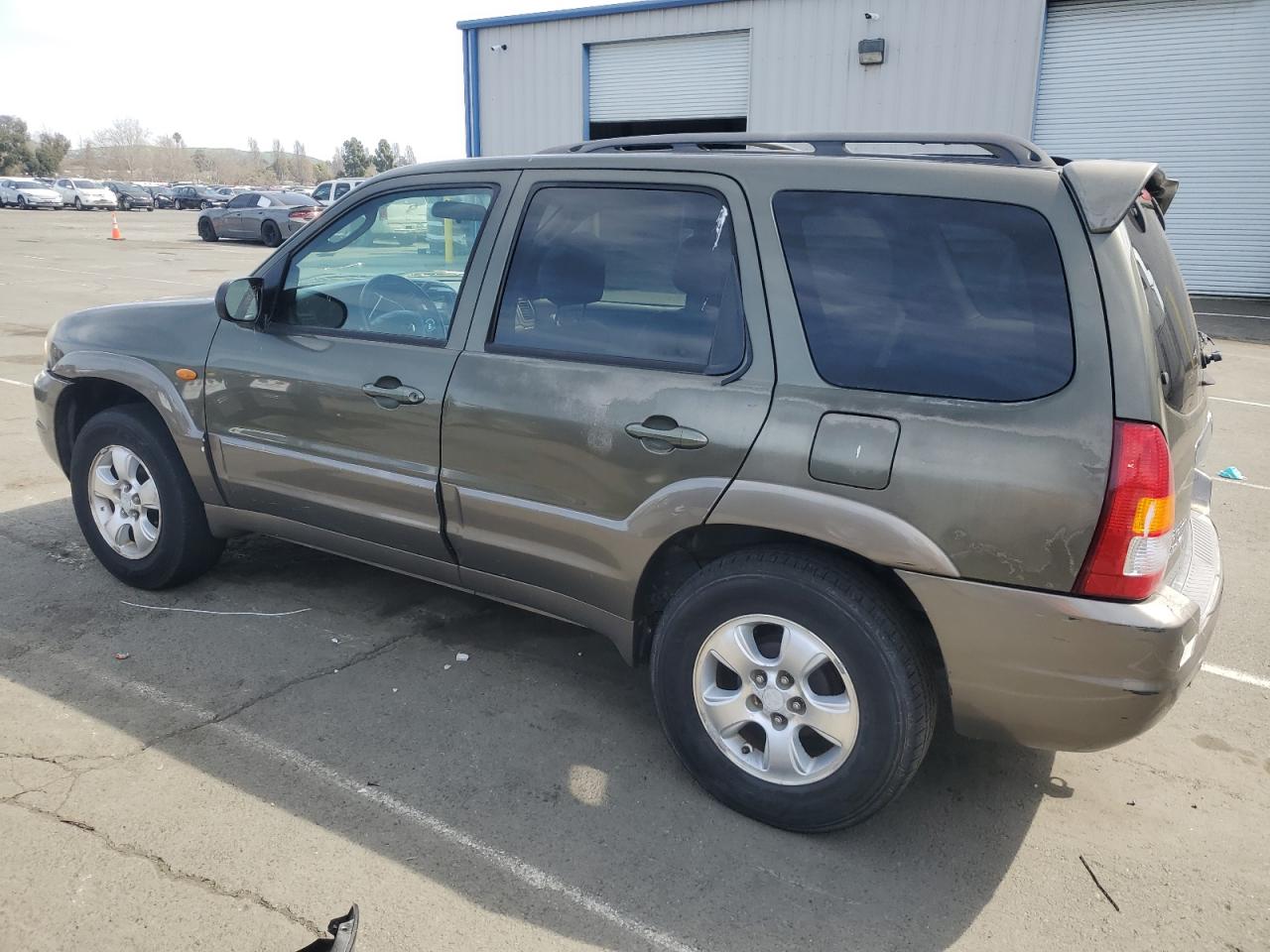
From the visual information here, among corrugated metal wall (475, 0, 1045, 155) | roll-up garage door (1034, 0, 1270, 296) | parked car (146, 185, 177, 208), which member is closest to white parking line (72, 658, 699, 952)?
corrugated metal wall (475, 0, 1045, 155)

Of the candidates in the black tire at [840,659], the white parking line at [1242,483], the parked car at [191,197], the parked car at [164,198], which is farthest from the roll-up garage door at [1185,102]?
the parked car at [164,198]

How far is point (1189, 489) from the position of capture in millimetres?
2949

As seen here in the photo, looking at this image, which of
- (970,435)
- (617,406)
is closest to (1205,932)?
(970,435)

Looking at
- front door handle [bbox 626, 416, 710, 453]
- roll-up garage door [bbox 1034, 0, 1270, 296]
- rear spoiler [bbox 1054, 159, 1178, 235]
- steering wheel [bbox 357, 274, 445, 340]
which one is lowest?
front door handle [bbox 626, 416, 710, 453]

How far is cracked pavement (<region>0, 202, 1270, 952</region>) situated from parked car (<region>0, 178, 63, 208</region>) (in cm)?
5053

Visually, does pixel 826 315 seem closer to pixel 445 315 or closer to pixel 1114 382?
pixel 1114 382

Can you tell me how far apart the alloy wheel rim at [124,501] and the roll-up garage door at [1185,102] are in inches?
642

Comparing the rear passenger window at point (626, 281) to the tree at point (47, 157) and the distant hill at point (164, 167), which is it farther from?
the distant hill at point (164, 167)

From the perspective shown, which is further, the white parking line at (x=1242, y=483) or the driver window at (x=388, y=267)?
the white parking line at (x=1242, y=483)

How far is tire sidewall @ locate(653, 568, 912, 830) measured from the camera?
8.80 ft

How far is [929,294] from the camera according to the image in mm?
2656

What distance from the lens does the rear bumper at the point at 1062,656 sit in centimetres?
245

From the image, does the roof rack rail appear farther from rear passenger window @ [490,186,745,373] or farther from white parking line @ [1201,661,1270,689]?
white parking line @ [1201,661,1270,689]

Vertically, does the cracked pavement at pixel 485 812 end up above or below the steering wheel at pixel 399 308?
below
